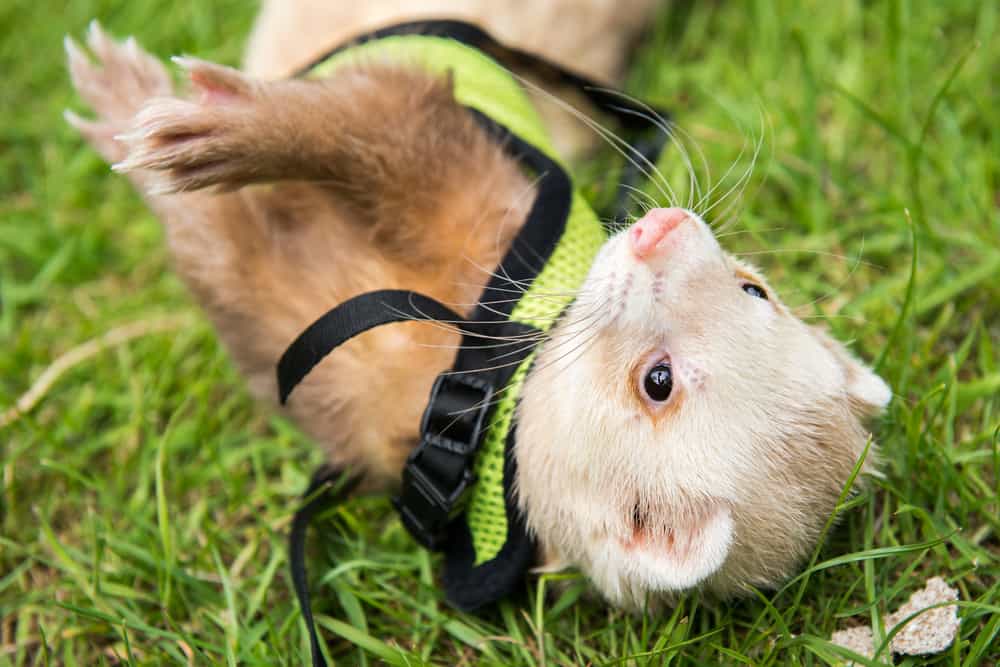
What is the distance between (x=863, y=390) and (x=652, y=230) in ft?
2.10

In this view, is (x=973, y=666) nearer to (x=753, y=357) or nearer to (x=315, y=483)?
(x=753, y=357)

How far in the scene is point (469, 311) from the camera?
2.00 meters

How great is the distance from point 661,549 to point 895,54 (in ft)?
6.62

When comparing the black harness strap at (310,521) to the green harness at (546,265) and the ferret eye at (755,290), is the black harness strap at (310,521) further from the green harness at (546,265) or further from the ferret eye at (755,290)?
the ferret eye at (755,290)

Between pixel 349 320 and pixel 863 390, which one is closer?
pixel 349 320

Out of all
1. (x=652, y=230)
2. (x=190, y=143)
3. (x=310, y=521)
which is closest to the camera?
(x=652, y=230)

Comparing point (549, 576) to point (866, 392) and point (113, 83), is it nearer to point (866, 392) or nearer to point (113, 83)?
point (866, 392)

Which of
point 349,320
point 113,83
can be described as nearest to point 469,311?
point 349,320

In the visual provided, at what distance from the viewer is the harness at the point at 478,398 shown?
1.84 metres

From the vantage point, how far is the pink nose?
1.71m

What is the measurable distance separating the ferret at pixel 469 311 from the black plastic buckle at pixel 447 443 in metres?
0.12

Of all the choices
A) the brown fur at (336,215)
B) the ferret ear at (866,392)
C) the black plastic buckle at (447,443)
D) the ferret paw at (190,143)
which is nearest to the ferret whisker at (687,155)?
the brown fur at (336,215)

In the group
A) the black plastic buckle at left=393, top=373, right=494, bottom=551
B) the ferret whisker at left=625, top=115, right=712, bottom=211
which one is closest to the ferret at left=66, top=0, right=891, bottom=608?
the black plastic buckle at left=393, top=373, right=494, bottom=551

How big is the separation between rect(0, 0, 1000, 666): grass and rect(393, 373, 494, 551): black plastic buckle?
36 centimetres
